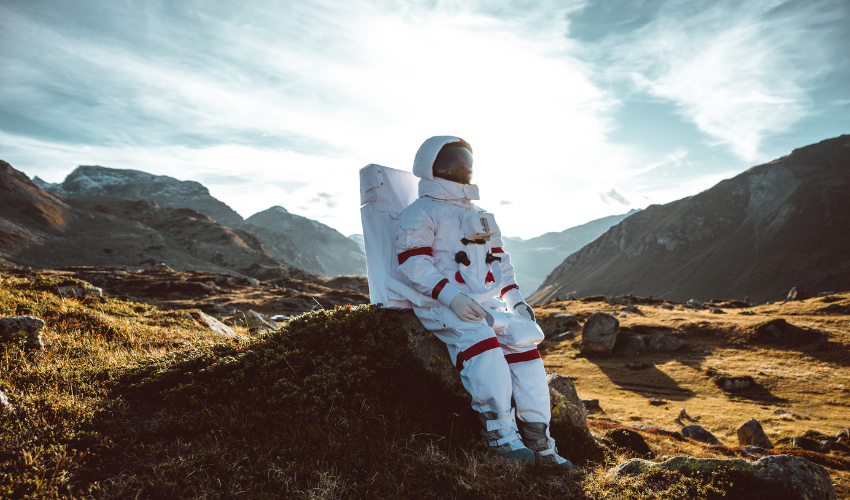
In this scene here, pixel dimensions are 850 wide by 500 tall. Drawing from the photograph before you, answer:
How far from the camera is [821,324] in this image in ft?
108

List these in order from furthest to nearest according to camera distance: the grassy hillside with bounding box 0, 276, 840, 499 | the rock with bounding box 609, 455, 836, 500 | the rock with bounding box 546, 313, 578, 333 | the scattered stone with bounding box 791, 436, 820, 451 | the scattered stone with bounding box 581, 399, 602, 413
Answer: the rock with bounding box 546, 313, 578, 333 < the scattered stone with bounding box 581, 399, 602, 413 < the scattered stone with bounding box 791, 436, 820, 451 < the rock with bounding box 609, 455, 836, 500 < the grassy hillside with bounding box 0, 276, 840, 499

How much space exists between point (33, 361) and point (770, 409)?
1125 inches

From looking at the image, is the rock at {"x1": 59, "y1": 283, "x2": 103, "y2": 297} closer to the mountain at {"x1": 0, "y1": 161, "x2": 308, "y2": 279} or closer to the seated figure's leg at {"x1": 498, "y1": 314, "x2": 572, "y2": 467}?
the seated figure's leg at {"x1": 498, "y1": 314, "x2": 572, "y2": 467}

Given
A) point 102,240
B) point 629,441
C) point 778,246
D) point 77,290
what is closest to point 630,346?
point 629,441

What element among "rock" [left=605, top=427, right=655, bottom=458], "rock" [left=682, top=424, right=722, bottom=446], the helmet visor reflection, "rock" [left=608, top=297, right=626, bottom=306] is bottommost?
"rock" [left=608, top=297, right=626, bottom=306]

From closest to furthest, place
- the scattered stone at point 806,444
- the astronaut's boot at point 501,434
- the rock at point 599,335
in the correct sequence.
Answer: the astronaut's boot at point 501,434 → the scattered stone at point 806,444 → the rock at point 599,335

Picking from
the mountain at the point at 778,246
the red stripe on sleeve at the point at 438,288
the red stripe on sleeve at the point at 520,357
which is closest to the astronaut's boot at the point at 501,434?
the red stripe on sleeve at the point at 520,357

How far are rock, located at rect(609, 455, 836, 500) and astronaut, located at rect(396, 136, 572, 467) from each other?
1.36m

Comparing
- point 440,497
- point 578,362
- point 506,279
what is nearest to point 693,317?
point 578,362

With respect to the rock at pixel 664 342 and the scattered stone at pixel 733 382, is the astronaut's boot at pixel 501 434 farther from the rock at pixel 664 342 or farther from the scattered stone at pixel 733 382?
the rock at pixel 664 342

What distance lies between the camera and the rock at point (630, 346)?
34.8 meters

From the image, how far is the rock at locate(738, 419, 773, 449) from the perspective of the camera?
47.1 ft

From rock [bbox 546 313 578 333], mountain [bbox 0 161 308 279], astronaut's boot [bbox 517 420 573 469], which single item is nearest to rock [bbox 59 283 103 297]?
→ astronaut's boot [bbox 517 420 573 469]

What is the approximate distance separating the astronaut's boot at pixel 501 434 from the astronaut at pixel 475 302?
0.01m
